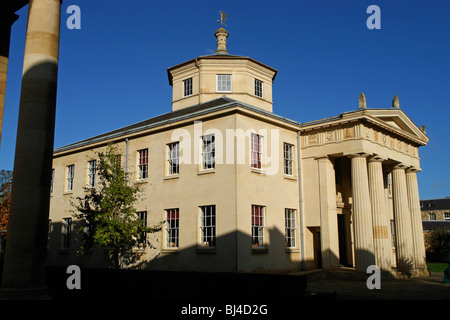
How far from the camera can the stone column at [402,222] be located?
27438 mm

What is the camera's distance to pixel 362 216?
23.5m

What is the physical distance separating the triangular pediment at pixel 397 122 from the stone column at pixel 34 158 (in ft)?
58.3

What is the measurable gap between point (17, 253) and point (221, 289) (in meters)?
6.88

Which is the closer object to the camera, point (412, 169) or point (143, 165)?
point (143, 165)

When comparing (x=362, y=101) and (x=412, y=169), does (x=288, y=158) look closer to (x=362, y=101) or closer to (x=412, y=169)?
(x=362, y=101)

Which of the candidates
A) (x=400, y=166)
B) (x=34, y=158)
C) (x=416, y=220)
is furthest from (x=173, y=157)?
(x=416, y=220)

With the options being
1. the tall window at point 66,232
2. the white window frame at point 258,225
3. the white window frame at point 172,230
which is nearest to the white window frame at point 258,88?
the white window frame at point 258,225

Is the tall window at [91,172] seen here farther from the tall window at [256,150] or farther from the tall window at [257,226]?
the tall window at [257,226]

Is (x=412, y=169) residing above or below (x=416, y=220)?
above

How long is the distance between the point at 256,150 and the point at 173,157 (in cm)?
500

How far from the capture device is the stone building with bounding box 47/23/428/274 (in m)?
22.0

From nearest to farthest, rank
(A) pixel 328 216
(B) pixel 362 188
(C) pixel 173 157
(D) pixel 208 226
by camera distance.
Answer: (D) pixel 208 226 < (B) pixel 362 188 < (A) pixel 328 216 < (C) pixel 173 157

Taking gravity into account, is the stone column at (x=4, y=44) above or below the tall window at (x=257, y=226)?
above
